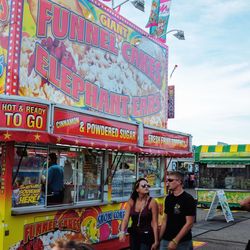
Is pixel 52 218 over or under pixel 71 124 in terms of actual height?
under

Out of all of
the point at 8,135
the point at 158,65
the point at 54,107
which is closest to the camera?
the point at 8,135

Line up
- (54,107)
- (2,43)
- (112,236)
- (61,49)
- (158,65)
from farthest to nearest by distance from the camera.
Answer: (158,65)
(112,236)
(61,49)
(2,43)
(54,107)

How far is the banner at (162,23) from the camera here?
1238 cm

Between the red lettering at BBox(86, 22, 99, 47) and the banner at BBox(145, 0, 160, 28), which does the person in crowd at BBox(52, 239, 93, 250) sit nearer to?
the red lettering at BBox(86, 22, 99, 47)

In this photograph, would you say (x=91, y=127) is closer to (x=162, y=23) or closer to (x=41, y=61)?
(x=41, y=61)

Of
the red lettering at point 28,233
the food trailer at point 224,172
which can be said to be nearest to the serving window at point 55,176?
the red lettering at point 28,233

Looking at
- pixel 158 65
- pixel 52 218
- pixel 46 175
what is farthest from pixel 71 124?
pixel 158 65

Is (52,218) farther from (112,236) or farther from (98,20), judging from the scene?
(98,20)

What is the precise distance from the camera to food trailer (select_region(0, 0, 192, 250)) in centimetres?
585

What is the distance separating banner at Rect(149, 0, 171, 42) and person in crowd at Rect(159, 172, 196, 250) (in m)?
7.97

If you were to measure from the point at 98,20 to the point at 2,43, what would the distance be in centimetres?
239

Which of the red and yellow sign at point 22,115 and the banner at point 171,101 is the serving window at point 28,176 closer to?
the red and yellow sign at point 22,115

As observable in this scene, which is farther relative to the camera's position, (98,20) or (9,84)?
(98,20)

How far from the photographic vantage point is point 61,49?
720 cm
